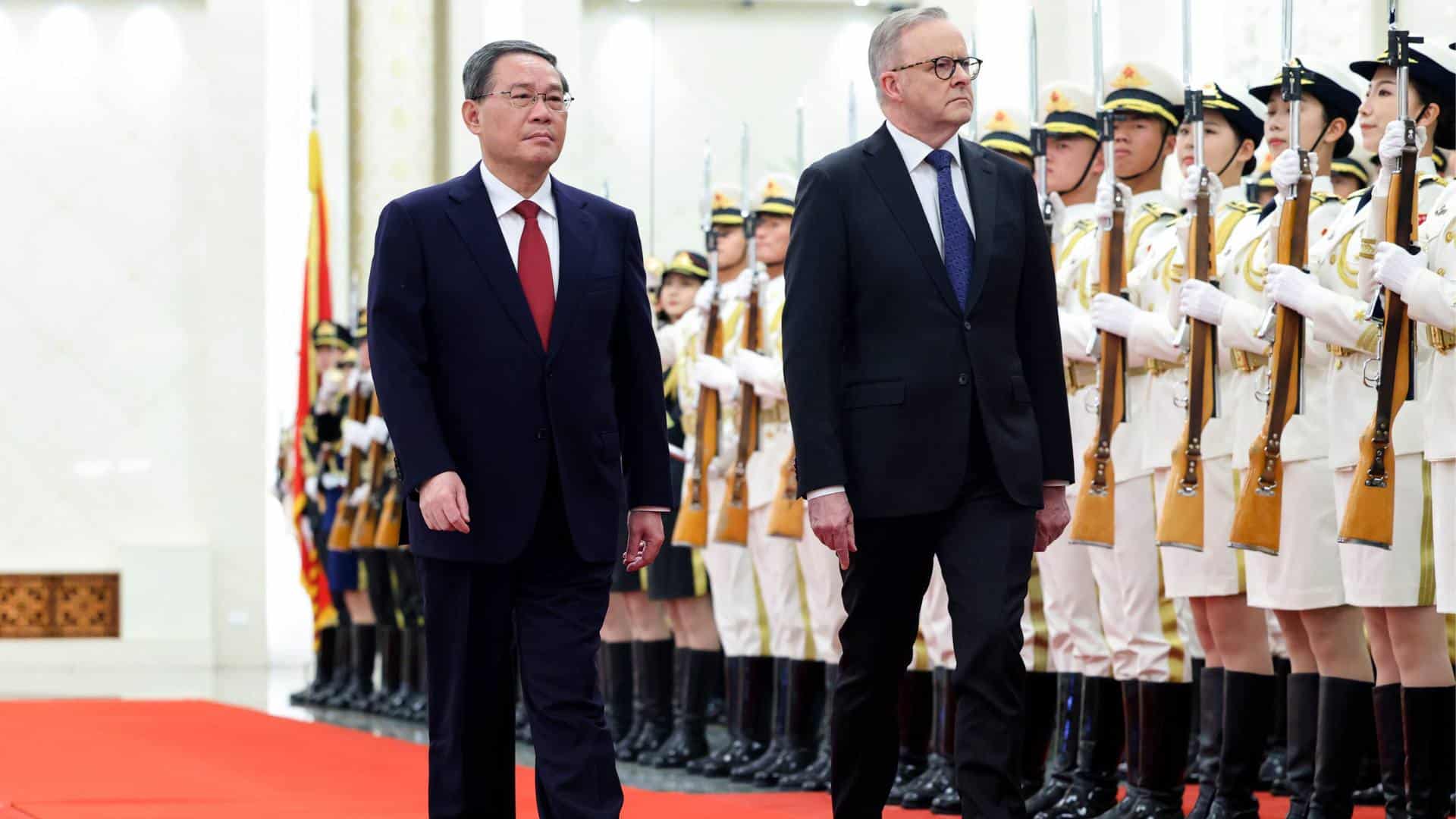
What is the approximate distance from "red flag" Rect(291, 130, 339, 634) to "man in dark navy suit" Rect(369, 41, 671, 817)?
7.85 m

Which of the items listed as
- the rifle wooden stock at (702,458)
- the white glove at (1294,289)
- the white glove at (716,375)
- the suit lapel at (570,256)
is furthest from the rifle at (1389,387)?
the rifle wooden stock at (702,458)

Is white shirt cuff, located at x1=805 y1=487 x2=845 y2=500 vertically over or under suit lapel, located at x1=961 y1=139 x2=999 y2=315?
under

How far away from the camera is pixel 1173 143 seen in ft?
19.5

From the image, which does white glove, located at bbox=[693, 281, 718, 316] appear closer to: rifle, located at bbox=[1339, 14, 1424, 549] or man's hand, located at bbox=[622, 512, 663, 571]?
rifle, located at bbox=[1339, 14, 1424, 549]

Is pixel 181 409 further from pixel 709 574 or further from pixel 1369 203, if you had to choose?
pixel 1369 203

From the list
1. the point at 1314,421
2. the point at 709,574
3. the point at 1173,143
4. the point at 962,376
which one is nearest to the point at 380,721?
the point at 709,574

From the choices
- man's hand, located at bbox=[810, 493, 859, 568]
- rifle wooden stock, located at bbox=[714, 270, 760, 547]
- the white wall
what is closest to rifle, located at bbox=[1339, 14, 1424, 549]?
man's hand, located at bbox=[810, 493, 859, 568]

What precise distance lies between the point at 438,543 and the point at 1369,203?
218 centimetres

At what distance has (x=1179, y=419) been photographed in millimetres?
5344

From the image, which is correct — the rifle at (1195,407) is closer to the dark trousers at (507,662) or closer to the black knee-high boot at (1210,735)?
the black knee-high boot at (1210,735)

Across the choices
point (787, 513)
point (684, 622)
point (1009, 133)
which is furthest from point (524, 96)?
point (684, 622)

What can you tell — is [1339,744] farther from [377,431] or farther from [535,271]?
[377,431]

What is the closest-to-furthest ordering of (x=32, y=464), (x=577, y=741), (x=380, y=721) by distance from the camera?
(x=577, y=741), (x=380, y=721), (x=32, y=464)

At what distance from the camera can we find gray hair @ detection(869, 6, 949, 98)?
401 cm
